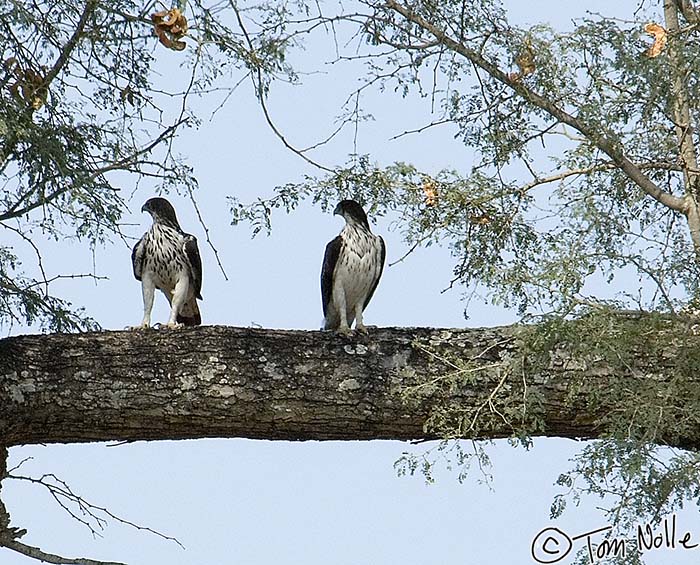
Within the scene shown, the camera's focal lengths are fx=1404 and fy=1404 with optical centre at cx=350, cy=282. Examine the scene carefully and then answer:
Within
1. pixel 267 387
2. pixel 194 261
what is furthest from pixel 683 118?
pixel 194 261

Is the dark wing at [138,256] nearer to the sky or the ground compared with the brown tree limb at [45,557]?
nearer to the sky

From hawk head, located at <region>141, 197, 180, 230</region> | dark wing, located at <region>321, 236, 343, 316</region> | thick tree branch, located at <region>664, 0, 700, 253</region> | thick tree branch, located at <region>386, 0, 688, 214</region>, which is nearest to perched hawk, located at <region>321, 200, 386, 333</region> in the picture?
dark wing, located at <region>321, 236, 343, 316</region>

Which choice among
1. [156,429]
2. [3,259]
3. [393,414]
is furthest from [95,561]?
[3,259]

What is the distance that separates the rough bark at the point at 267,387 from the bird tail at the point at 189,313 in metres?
1.21

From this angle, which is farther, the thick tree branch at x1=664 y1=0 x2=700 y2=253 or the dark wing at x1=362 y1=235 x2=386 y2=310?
the dark wing at x1=362 y1=235 x2=386 y2=310

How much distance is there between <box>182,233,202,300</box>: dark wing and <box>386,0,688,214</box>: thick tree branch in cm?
146

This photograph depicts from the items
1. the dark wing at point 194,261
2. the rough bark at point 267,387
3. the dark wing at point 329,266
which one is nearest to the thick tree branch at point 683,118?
the rough bark at point 267,387

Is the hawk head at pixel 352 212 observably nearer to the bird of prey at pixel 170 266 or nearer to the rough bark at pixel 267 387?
the bird of prey at pixel 170 266

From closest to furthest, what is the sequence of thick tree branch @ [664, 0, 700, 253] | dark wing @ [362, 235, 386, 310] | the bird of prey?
thick tree branch @ [664, 0, 700, 253]
the bird of prey
dark wing @ [362, 235, 386, 310]

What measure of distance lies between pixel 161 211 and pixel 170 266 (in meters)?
0.32

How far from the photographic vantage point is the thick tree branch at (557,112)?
18.1 feet

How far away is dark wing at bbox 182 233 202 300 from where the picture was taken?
6.55m

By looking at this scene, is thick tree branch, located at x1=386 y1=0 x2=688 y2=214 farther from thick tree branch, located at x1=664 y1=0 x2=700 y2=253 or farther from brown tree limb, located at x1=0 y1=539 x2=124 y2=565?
brown tree limb, located at x1=0 y1=539 x2=124 y2=565

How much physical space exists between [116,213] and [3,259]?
650 mm
